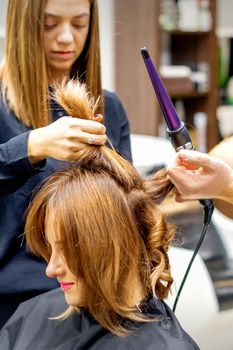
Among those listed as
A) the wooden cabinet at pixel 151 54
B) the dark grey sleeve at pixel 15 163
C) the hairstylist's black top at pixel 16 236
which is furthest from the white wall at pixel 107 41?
the dark grey sleeve at pixel 15 163

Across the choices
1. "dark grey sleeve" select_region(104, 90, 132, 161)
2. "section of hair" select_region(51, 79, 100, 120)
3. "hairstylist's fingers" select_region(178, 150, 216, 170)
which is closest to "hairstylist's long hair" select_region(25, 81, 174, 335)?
"section of hair" select_region(51, 79, 100, 120)

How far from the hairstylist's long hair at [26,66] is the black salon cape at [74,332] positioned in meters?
0.43

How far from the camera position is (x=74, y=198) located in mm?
1084

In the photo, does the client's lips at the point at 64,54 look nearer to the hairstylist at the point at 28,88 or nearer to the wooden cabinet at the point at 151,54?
the hairstylist at the point at 28,88

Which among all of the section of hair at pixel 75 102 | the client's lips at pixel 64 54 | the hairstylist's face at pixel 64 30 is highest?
the hairstylist's face at pixel 64 30

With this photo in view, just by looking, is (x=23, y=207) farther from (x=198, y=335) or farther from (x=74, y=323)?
(x=198, y=335)

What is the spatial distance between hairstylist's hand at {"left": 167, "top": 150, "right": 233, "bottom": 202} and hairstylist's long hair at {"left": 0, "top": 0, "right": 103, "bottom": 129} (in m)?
0.33

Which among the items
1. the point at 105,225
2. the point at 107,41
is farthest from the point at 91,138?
the point at 107,41

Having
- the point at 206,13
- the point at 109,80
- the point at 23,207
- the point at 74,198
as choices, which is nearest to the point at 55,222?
the point at 74,198

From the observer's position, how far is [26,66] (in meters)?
1.25

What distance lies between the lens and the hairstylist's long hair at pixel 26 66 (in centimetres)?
123

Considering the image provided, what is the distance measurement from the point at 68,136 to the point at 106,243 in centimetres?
22

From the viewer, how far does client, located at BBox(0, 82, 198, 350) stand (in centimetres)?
108

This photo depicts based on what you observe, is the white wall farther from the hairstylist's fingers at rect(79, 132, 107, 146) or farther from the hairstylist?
the hairstylist's fingers at rect(79, 132, 107, 146)
